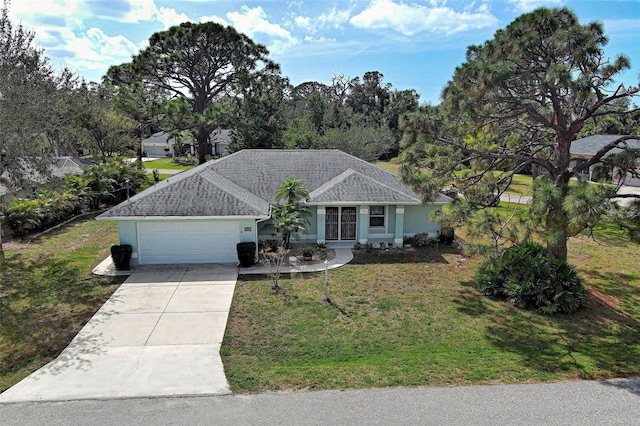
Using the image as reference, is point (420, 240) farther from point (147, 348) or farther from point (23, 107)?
point (23, 107)

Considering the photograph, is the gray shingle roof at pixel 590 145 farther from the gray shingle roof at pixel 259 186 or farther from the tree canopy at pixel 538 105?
the tree canopy at pixel 538 105

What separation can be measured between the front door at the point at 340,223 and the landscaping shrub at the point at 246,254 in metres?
4.05

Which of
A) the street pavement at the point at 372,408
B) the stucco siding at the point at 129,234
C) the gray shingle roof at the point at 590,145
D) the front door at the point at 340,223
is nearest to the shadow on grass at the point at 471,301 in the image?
the street pavement at the point at 372,408

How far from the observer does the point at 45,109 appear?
609 inches

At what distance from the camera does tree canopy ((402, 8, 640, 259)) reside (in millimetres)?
10773

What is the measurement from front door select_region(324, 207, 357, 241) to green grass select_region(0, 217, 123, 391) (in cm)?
852

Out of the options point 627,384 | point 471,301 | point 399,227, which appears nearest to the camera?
point 627,384

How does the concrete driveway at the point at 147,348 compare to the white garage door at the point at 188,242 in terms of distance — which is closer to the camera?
the concrete driveway at the point at 147,348

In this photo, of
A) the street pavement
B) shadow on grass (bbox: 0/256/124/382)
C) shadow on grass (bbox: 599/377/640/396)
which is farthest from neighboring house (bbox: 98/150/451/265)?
the street pavement

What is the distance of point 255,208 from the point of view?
16750 millimetres

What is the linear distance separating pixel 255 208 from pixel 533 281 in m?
9.91

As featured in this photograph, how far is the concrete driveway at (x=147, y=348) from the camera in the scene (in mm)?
8594

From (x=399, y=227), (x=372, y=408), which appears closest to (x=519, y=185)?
(x=399, y=227)

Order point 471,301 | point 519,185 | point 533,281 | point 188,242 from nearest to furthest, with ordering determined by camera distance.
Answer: point 533,281
point 471,301
point 188,242
point 519,185
